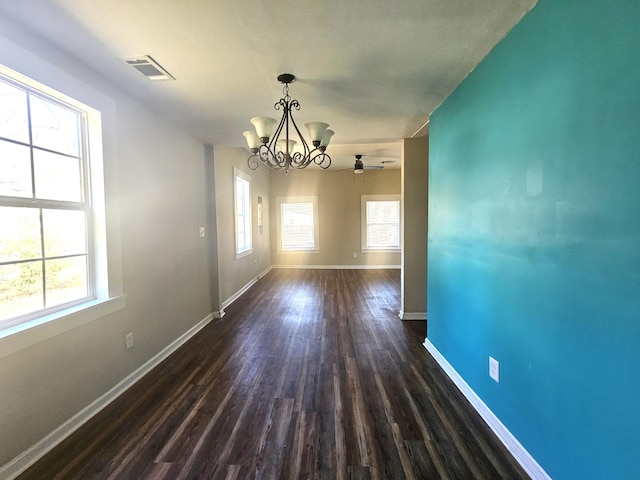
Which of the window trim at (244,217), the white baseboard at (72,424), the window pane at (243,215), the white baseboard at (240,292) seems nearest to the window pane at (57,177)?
the white baseboard at (72,424)

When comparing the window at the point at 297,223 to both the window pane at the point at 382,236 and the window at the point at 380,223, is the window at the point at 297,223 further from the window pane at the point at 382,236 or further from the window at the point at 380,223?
the window pane at the point at 382,236

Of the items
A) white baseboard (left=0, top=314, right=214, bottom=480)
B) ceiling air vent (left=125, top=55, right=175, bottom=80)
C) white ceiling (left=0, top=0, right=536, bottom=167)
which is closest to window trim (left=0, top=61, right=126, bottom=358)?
white ceiling (left=0, top=0, right=536, bottom=167)

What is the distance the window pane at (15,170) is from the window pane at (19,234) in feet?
0.33

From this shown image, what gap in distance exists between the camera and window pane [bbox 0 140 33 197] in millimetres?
1549

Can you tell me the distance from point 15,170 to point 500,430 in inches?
124

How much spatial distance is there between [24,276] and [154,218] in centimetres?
115

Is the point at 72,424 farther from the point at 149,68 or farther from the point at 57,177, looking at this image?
the point at 149,68

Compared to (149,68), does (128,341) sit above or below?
below

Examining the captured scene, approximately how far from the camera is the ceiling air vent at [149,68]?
1.88m

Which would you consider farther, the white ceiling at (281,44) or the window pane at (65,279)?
the window pane at (65,279)

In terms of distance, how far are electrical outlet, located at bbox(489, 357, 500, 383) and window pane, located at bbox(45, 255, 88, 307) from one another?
2765 millimetres

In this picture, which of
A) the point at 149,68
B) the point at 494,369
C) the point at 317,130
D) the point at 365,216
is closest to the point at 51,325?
the point at 149,68

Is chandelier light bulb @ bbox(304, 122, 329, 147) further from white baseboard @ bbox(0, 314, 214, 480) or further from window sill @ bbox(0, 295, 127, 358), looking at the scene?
white baseboard @ bbox(0, 314, 214, 480)

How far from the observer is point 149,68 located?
6.49 feet
